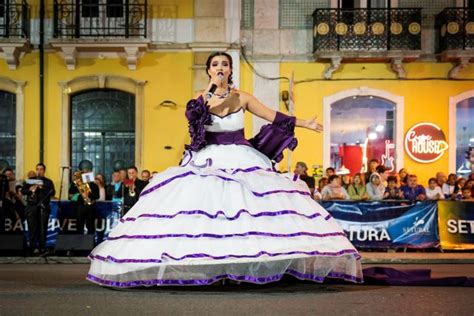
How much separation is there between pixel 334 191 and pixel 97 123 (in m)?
7.35

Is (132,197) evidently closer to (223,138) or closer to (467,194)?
(467,194)

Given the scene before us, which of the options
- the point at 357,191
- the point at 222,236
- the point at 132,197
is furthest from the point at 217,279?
the point at 357,191

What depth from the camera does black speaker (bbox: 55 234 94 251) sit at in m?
14.3

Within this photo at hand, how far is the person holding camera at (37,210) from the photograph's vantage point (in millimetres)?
14422

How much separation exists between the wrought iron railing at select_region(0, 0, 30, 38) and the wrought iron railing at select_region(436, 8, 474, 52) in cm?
1017

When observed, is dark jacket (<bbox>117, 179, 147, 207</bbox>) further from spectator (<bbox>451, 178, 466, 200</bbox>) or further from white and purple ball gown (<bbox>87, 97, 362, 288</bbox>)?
white and purple ball gown (<bbox>87, 97, 362, 288</bbox>)

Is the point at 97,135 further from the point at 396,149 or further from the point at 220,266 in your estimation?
the point at 220,266

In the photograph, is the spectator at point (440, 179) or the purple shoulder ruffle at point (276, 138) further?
the spectator at point (440, 179)

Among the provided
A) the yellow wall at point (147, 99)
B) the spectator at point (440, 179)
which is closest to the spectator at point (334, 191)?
the spectator at point (440, 179)

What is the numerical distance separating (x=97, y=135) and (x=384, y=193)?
8037 mm

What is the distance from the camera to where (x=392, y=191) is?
16.3 m

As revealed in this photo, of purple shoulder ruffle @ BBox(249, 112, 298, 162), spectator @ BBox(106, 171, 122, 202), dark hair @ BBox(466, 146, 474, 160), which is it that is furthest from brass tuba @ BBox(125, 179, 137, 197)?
dark hair @ BBox(466, 146, 474, 160)

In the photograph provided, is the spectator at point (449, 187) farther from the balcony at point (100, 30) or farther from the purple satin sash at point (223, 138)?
the purple satin sash at point (223, 138)

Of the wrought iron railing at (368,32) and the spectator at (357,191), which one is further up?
the wrought iron railing at (368,32)
